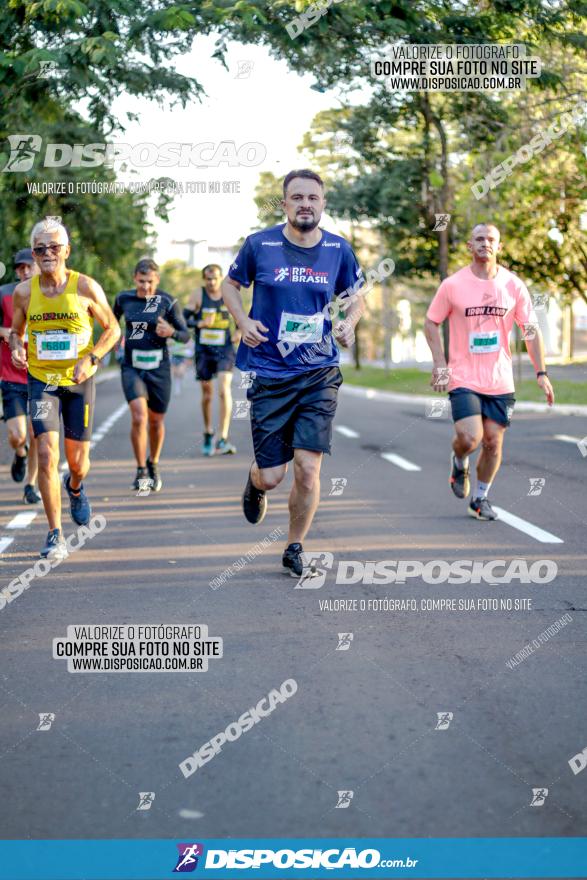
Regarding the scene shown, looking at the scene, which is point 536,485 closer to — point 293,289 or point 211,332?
point 211,332

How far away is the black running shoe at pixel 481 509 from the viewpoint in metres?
9.35

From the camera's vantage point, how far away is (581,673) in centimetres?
504

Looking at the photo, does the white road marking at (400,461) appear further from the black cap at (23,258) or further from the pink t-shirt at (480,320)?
the black cap at (23,258)

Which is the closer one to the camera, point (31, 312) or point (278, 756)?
point (278, 756)

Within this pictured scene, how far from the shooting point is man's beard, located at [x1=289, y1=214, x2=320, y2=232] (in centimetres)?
667

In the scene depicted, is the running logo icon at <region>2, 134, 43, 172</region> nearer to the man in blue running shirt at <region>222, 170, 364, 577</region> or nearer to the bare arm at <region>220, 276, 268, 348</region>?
the bare arm at <region>220, 276, 268, 348</region>

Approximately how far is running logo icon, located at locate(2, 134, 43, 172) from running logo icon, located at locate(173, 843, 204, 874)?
1242 cm

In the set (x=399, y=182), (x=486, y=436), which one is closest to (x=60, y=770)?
(x=486, y=436)

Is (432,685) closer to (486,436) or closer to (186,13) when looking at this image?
(486,436)

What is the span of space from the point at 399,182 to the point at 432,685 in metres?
27.1

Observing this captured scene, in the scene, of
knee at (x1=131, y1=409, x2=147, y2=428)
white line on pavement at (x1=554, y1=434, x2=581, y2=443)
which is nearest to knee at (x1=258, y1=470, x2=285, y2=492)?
knee at (x1=131, y1=409, x2=147, y2=428)

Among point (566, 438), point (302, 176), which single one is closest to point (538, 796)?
point (302, 176)

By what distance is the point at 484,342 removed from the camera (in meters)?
9.02

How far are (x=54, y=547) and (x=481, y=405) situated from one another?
130 inches
